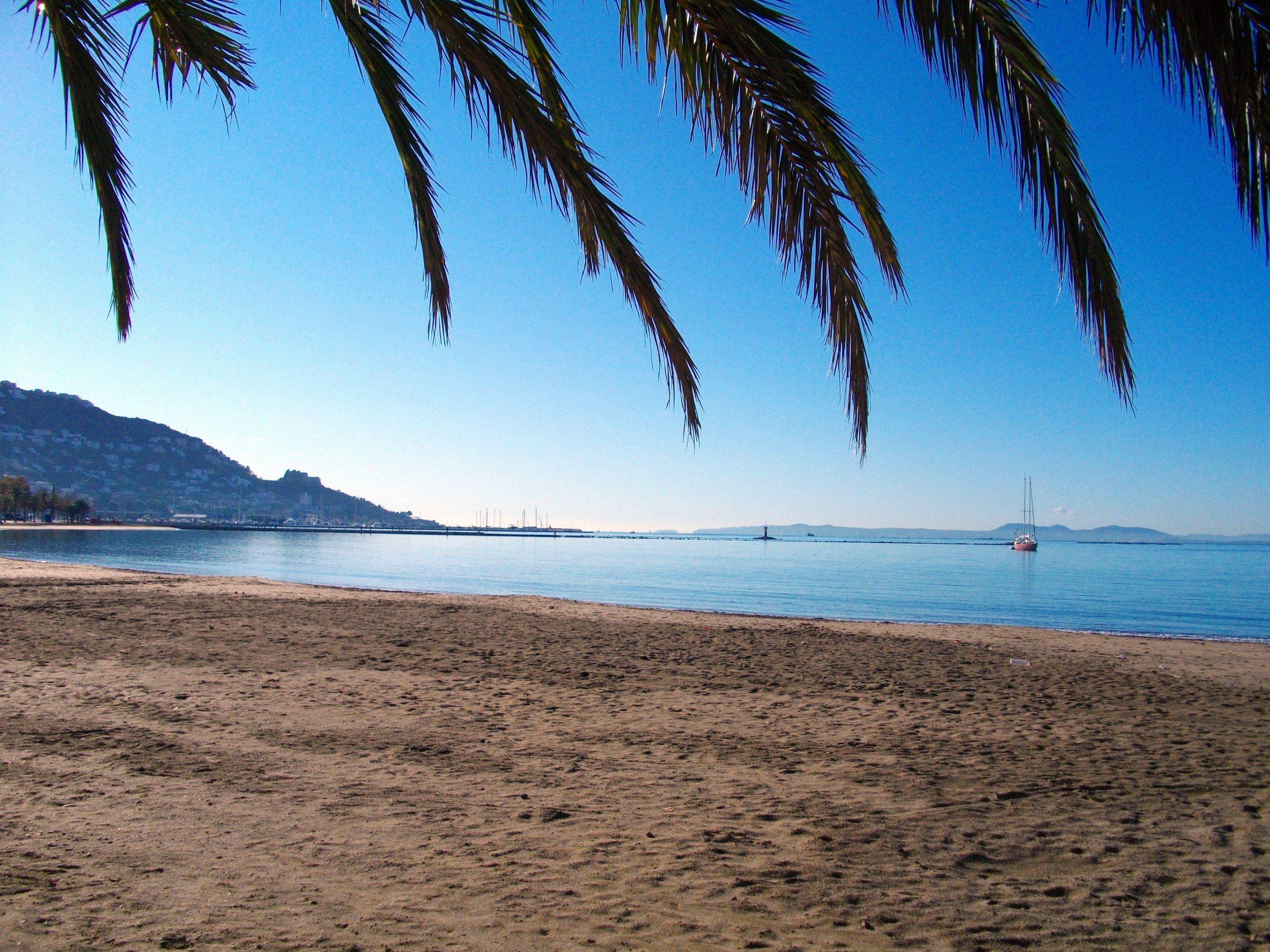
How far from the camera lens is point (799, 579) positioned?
4266 centimetres

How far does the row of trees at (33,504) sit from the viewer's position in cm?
10456

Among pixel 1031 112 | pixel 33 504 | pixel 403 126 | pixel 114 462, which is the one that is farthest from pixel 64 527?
pixel 1031 112

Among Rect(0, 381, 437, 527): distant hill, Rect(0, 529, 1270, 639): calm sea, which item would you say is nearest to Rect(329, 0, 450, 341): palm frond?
Rect(0, 529, 1270, 639): calm sea

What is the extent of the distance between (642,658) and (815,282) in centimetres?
849

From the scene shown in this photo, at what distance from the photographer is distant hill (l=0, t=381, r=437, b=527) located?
14375 centimetres

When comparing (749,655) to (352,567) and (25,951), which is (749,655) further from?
(352,567)

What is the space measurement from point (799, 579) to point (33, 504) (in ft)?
373

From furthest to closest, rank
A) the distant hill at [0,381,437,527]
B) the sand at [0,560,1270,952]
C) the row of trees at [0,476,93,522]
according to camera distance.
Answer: the distant hill at [0,381,437,527] < the row of trees at [0,476,93,522] < the sand at [0,560,1270,952]

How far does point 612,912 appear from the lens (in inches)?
118

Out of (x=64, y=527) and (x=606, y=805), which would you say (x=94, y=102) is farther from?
(x=64, y=527)

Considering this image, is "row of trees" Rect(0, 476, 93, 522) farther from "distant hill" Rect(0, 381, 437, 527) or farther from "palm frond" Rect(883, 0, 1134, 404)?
"palm frond" Rect(883, 0, 1134, 404)

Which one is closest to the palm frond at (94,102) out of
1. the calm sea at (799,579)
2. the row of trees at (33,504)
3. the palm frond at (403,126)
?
the palm frond at (403,126)

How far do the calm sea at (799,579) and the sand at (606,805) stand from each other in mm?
16024

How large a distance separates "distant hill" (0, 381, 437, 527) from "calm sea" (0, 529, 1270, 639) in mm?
78030
